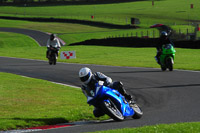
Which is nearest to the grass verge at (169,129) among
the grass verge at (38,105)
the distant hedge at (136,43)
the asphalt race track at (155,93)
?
the asphalt race track at (155,93)

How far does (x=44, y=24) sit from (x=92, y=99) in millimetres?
79595

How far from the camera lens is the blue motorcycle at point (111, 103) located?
9.93 meters

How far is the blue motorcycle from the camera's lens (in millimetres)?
9930

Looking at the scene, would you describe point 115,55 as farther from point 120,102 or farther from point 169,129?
point 169,129

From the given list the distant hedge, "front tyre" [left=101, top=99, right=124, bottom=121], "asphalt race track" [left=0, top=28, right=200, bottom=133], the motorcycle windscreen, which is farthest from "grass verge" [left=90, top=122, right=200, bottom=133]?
the distant hedge

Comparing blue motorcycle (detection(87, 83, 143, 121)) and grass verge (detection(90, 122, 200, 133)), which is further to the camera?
blue motorcycle (detection(87, 83, 143, 121))

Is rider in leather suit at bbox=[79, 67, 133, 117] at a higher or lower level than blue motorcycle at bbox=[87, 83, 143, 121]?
higher

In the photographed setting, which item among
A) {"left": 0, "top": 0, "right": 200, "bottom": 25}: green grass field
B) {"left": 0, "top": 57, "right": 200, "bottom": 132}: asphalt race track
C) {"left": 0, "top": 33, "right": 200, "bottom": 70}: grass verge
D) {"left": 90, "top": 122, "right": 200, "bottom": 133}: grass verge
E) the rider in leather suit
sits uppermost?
{"left": 0, "top": 0, "right": 200, "bottom": 25}: green grass field

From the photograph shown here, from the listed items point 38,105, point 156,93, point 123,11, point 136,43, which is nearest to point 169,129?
point 38,105

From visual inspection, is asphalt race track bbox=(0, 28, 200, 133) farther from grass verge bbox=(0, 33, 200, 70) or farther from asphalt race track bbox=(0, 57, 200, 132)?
grass verge bbox=(0, 33, 200, 70)

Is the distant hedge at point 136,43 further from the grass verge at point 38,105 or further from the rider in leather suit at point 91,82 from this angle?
the rider in leather suit at point 91,82

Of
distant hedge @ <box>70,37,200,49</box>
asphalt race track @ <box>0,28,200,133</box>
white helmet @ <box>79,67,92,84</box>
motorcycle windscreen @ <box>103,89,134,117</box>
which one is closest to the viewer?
asphalt race track @ <box>0,28,200,133</box>

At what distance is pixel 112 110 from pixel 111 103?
21cm

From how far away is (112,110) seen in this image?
998 cm
